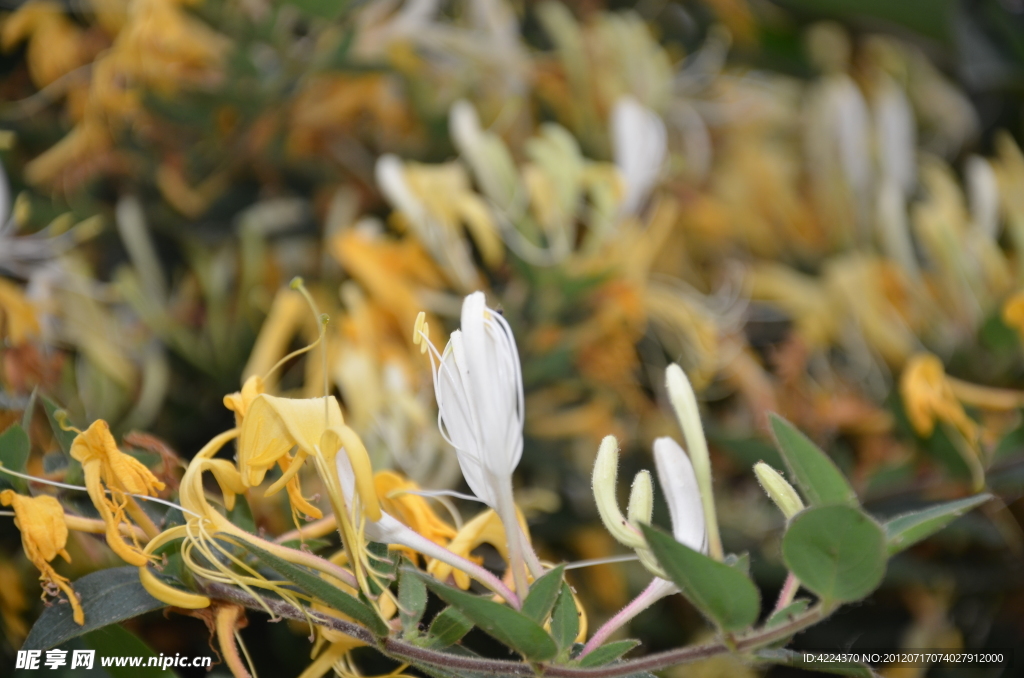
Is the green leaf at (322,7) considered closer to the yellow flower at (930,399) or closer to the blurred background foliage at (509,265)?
the blurred background foliage at (509,265)

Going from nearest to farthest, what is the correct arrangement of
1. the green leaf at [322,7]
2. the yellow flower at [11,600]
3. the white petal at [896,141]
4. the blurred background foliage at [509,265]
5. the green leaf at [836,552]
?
the green leaf at [836,552] < the yellow flower at [11,600] < the blurred background foliage at [509,265] < the green leaf at [322,7] < the white petal at [896,141]

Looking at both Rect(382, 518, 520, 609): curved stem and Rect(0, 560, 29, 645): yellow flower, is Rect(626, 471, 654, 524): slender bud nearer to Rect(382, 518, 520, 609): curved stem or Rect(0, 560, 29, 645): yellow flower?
Rect(382, 518, 520, 609): curved stem

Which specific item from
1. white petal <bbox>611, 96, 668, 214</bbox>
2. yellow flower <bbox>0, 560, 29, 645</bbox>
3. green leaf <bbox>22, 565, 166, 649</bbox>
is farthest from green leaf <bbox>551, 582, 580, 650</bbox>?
white petal <bbox>611, 96, 668, 214</bbox>

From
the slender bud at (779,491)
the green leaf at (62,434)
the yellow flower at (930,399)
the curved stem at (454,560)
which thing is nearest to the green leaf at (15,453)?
the green leaf at (62,434)

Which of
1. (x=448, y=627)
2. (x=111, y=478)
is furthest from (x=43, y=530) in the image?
(x=448, y=627)

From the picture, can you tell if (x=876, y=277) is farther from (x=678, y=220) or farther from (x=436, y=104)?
(x=436, y=104)

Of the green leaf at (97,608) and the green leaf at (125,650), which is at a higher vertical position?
the green leaf at (97,608)
